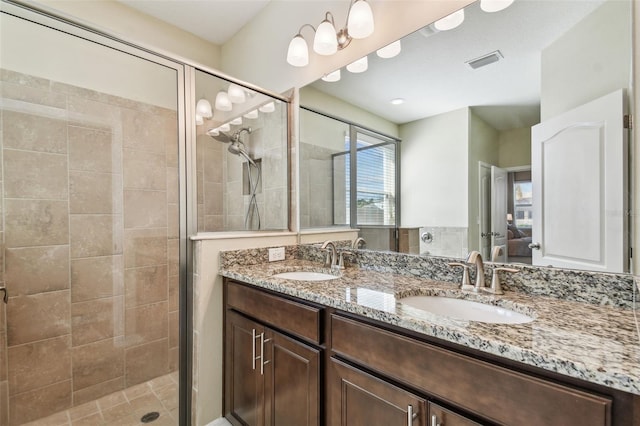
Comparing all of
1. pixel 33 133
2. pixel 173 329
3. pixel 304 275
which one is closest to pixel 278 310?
pixel 304 275

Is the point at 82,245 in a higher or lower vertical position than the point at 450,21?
lower

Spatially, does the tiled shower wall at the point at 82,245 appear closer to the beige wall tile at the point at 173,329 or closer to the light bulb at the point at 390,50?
the beige wall tile at the point at 173,329

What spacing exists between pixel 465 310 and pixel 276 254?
46.9 inches

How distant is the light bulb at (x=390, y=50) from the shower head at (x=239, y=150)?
104 cm

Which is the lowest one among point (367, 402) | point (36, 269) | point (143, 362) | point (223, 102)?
point (143, 362)

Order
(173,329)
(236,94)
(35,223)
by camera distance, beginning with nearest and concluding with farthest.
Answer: (35,223), (173,329), (236,94)

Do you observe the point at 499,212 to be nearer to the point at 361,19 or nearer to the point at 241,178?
the point at 361,19

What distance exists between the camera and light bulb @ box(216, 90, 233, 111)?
1.88 m

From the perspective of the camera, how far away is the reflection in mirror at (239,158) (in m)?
1.79

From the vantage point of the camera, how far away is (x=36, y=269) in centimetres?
165

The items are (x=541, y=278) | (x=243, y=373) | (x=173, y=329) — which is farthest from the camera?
(x=173, y=329)

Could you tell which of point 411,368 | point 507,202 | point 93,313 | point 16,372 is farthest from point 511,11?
point 16,372

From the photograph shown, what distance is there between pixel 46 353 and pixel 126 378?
46cm

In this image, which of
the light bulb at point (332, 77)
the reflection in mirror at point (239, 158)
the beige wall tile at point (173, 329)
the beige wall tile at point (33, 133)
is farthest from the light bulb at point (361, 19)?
the beige wall tile at point (173, 329)
